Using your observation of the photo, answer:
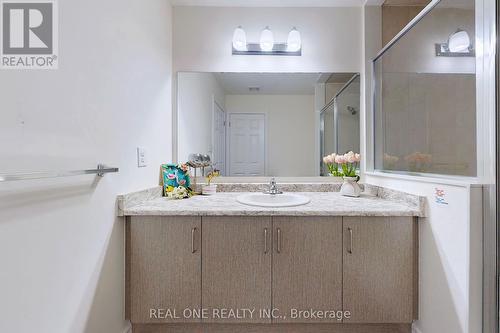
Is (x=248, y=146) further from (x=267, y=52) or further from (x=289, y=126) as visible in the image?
(x=267, y=52)

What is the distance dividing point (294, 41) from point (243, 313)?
1918 mm

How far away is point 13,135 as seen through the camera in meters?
0.74

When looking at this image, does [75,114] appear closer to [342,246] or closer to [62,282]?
[62,282]

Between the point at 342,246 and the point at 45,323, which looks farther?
the point at 342,246

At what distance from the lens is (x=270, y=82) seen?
6.74 feet

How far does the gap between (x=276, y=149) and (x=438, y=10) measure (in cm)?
126

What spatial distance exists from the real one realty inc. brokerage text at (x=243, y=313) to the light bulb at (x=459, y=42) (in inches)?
56.9

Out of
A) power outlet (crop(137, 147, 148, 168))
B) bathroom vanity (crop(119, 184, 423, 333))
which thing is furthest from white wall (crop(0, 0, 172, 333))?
bathroom vanity (crop(119, 184, 423, 333))

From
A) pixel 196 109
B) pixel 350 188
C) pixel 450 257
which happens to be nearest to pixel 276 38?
pixel 196 109

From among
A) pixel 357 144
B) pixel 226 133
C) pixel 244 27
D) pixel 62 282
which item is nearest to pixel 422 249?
pixel 357 144

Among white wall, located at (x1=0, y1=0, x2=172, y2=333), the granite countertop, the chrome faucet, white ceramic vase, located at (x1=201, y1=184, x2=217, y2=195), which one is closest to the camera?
white wall, located at (x1=0, y1=0, x2=172, y2=333)

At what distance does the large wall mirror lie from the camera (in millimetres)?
2055

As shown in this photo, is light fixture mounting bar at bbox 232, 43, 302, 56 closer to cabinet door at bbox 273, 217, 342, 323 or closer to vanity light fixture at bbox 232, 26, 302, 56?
vanity light fixture at bbox 232, 26, 302, 56

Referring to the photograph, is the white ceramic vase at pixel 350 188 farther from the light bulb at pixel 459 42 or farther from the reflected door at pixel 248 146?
the light bulb at pixel 459 42
